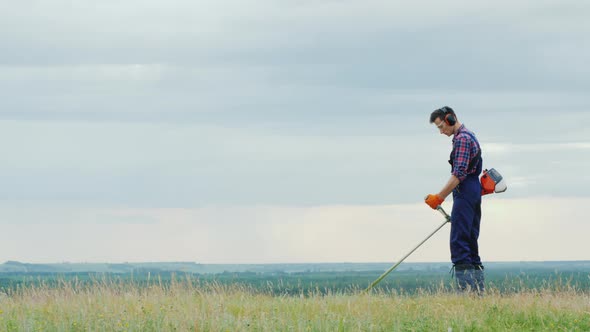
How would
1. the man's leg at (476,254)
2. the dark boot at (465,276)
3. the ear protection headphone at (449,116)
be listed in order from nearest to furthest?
1. the ear protection headphone at (449,116)
2. the man's leg at (476,254)
3. the dark boot at (465,276)

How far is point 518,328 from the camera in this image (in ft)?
36.4

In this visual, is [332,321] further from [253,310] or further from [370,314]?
[253,310]

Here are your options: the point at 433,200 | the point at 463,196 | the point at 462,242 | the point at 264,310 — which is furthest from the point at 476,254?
the point at 264,310

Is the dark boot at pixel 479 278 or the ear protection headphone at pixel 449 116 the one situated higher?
the ear protection headphone at pixel 449 116

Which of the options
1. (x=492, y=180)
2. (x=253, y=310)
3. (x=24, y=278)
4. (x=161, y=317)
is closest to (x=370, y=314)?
(x=253, y=310)

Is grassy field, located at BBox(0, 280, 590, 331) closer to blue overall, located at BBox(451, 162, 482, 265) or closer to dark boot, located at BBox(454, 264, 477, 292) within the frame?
dark boot, located at BBox(454, 264, 477, 292)

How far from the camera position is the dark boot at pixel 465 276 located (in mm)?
13914

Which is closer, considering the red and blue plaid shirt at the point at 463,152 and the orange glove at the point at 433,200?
the red and blue plaid shirt at the point at 463,152

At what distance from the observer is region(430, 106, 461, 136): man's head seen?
13703 millimetres

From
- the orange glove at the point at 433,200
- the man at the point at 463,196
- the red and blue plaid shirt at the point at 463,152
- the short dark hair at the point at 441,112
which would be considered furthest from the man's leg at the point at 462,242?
the short dark hair at the point at 441,112

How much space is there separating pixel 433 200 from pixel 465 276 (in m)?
1.38

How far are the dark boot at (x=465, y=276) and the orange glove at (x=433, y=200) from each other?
107cm

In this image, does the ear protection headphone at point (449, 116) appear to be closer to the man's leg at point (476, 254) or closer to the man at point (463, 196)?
the man at point (463, 196)

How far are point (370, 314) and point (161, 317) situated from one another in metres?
2.67
